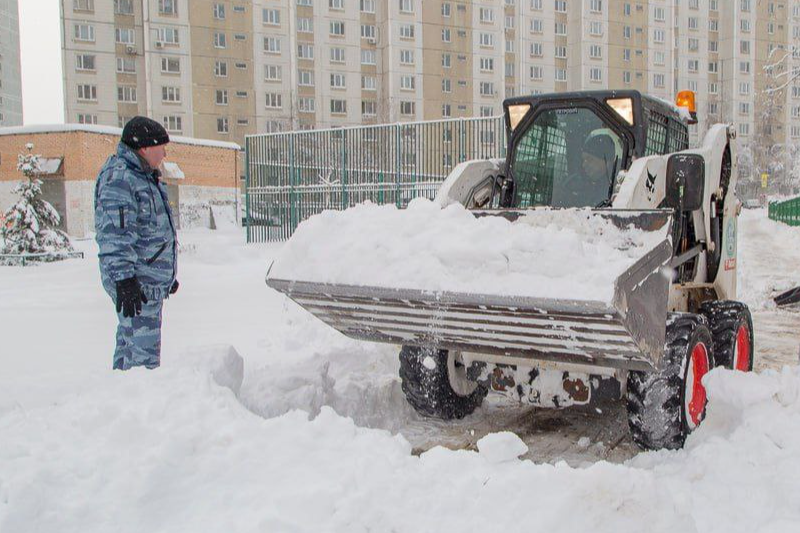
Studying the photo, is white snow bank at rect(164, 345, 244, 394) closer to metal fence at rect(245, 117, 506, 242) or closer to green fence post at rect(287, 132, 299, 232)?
metal fence at rect(245, 117, 506, 242)

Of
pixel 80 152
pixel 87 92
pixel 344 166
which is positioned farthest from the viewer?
pixel 87 92

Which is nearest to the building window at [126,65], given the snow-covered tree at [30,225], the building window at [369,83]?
the building window at [369,83]

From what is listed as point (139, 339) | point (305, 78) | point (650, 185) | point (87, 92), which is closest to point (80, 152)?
point (139, 339)

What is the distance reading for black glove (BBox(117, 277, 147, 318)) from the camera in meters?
4.40

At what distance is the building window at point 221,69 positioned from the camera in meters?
55.3

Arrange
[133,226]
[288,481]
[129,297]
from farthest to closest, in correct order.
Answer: [133,226] < [129,297] < [288,481]

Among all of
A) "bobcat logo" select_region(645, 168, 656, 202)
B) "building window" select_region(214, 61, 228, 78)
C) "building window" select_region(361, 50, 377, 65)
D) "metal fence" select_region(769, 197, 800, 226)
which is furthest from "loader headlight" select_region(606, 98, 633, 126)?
"building window" select_region(361, 50, 377, 65)

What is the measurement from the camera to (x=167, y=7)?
5353cm

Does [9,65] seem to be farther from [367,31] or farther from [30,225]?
[30,225]

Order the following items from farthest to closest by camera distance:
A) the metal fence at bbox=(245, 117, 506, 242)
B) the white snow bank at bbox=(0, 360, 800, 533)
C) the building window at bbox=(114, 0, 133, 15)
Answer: the building window at bbox=(114, 0, 133, 15) → the metal fence at bbox=(245, 117, 506, 242) → the white snow bank at bbox=(0, 360, 800, 533)

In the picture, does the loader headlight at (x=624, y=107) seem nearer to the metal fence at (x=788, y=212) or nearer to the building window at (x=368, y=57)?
the metal fence at (x=788, y=212)

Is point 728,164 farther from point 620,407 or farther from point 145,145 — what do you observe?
point 145,145

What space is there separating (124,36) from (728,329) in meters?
58.6

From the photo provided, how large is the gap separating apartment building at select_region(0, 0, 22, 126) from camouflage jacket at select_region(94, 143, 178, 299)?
104 m
